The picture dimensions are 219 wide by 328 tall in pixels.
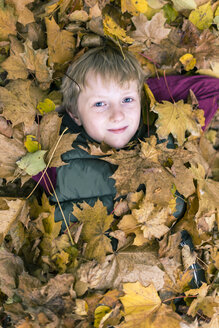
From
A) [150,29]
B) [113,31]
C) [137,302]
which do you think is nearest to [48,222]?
[137,302]

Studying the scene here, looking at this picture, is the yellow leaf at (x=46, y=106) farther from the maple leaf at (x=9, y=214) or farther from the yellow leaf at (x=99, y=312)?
the yellow leaf at (x=99, y=312)

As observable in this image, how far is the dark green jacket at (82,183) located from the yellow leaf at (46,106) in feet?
0.82

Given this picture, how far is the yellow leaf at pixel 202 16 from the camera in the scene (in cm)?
187

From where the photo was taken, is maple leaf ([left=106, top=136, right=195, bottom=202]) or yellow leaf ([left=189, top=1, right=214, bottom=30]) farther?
yellow leaf ([left=189, top=1, right=214, bottom=30])

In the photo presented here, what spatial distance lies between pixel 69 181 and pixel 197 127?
704 millimetres

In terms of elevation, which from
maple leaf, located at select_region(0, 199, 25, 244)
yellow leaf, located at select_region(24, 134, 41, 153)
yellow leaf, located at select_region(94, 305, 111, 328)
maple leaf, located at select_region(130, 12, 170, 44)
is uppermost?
maple leaf, located at select_region(130, 12, 170, 44)

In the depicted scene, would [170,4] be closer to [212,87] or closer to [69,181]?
[212,87]

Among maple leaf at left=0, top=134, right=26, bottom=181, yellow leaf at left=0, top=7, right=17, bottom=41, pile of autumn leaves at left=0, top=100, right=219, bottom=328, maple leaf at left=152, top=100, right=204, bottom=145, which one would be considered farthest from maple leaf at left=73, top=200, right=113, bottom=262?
yellow leaf at left=0, top=7, right=17, bottom=41

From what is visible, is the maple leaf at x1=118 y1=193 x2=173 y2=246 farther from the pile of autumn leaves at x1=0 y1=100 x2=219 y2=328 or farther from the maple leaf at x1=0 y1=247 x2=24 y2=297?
the maple leaf at x1=0 y1=247 x2=24 y2=297

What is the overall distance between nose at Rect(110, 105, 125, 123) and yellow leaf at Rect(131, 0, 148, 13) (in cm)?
56

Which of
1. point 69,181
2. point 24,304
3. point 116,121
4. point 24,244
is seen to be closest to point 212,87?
point 116,121

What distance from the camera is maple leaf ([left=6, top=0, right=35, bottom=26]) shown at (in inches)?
62.5

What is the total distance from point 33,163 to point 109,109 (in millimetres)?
433

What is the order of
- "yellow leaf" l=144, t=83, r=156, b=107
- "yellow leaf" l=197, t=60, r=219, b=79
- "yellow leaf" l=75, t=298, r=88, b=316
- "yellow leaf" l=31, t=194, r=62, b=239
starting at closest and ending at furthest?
"yellow leaf" l=75, t=298, r=88, b=316
"yellow leaf" l=31, t=194, r=62, b=239
"yellow leaf" l=144, t=83, r=156, b=107
"yellow leaf" l=197, t=60, r=219, b=79
